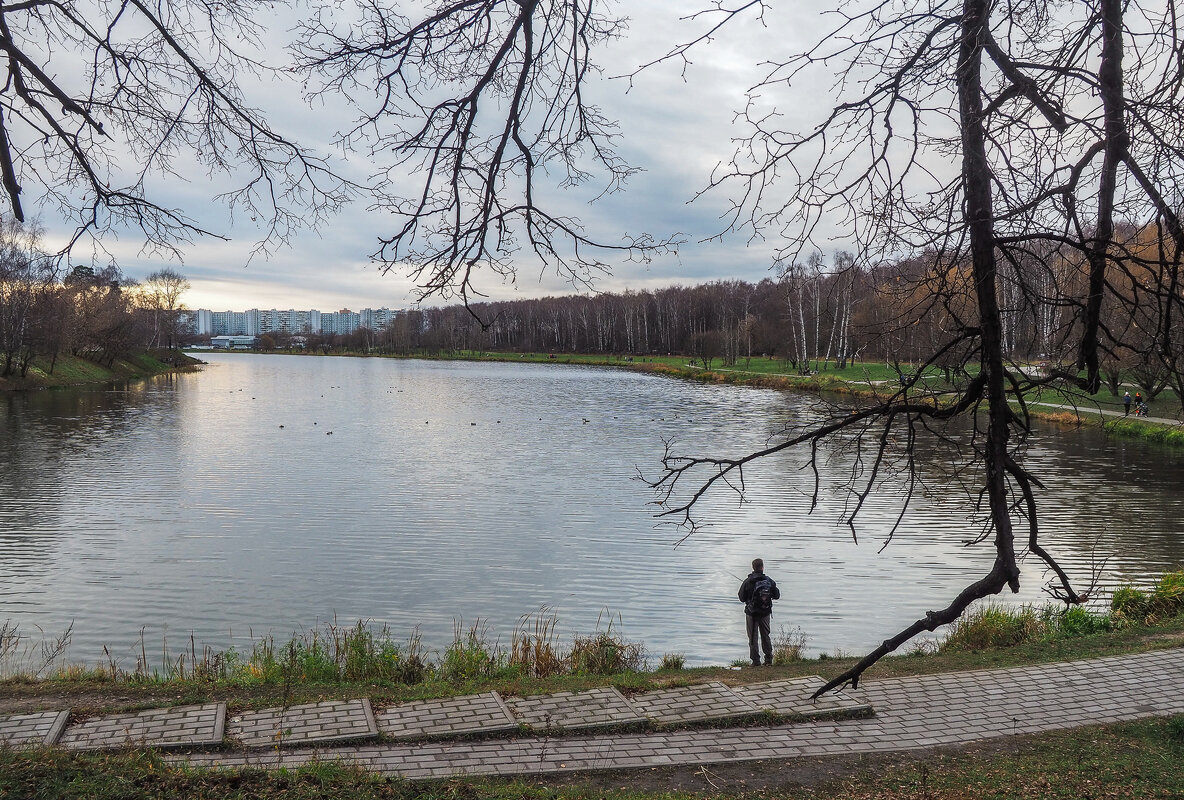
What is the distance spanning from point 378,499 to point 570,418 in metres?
19.6

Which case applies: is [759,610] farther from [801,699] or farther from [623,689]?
[623,689]

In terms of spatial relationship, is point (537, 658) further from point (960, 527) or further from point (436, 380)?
point (436, 380)

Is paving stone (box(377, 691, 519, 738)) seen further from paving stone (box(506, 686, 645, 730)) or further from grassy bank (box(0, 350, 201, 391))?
grassy bank (box(0, 350, 201, 391))

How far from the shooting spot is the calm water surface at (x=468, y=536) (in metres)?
11.9

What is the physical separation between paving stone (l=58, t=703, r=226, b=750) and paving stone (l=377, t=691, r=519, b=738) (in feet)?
4.07

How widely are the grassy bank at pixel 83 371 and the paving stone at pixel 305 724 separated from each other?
51.9 m

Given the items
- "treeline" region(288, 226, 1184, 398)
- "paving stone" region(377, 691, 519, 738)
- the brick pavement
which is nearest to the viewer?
"treeline" region(288, 226, 1184, 398)

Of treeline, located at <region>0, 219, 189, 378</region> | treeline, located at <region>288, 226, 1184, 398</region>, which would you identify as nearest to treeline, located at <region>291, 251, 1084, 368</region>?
treeline, located at <region>288, 226, 1184, 398</region>

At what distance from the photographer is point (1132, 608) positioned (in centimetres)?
1062

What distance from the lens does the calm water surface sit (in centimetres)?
1194

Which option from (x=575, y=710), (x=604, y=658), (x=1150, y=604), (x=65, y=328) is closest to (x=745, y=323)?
(x=65, y=328)

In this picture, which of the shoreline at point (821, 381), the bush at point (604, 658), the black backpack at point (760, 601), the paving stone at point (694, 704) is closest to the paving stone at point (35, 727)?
the paving stone at point (694, 704)

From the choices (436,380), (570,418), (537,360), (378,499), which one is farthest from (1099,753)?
(537,360)

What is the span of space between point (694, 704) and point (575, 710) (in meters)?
1.04
